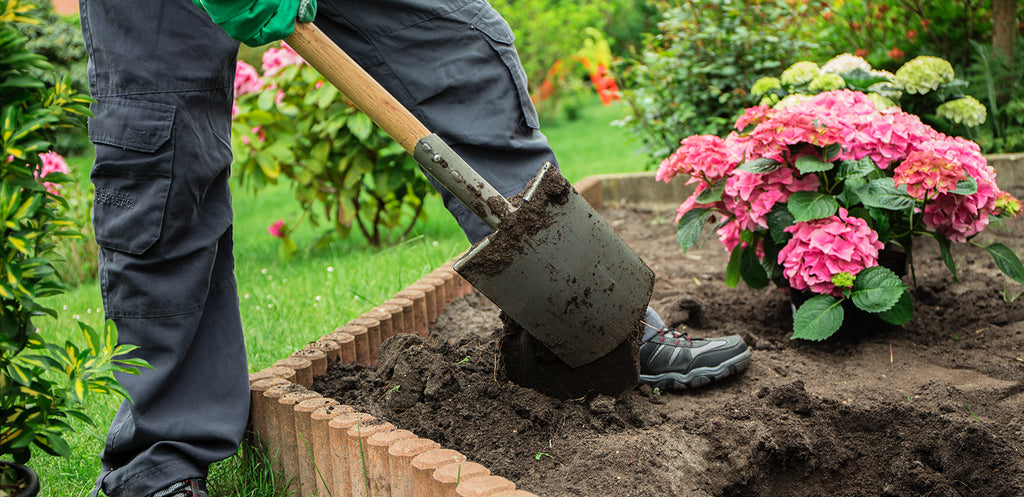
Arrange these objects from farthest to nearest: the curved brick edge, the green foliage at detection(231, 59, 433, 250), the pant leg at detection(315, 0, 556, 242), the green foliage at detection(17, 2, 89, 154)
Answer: the green foliage at detection(17, 2, 89, 154) → the green foliage at detection(231, 59, 433, 250) → the pant leg at detection(315, 0, 556, 242) → the curved brick edge

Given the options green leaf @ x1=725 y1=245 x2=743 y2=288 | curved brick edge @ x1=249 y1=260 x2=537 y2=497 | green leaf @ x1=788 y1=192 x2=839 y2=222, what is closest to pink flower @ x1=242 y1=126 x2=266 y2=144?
curved brick edge @ x1=249 y1=260 x2=537 y2=497

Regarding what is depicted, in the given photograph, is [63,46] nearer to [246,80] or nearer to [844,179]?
[246,80]

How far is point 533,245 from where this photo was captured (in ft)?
5.86

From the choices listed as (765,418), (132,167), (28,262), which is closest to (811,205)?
(765,418)

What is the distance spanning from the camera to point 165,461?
5.83ft

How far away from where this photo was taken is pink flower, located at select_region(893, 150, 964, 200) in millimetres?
2217

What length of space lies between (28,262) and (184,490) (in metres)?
0.78

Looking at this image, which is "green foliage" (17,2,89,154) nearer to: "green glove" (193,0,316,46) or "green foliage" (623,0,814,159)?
"green foliage" (623,0,814,159)

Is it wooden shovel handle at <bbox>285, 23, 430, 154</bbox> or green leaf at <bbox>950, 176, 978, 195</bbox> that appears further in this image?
green leaf at <bbox>950, 176, 978, 195</bbox>

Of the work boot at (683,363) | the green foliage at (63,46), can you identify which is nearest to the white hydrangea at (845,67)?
the work boot at (683,363)

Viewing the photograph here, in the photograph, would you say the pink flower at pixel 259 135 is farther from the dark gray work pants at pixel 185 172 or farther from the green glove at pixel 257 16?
the green glove at pixel 257 16

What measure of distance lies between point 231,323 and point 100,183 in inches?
17.9

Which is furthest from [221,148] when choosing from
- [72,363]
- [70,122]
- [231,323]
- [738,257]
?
[738,257]

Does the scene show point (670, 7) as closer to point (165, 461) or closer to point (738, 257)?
point (738, 257)
